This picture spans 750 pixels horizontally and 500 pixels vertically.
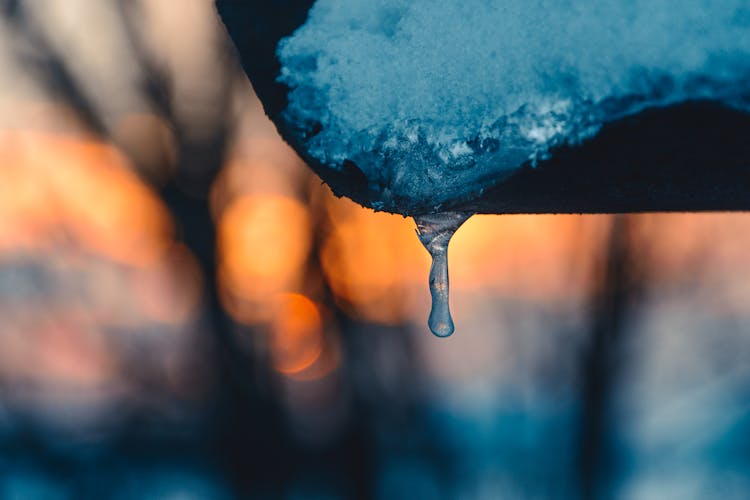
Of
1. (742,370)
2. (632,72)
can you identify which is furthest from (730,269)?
(632,72)

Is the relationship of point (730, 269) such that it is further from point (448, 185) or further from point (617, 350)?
point (448, 185)

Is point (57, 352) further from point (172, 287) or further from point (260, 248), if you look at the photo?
point (260, 248)

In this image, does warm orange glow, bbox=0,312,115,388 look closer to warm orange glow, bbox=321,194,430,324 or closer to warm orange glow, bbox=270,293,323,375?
warm orange glow, bbox=270,293,323,375

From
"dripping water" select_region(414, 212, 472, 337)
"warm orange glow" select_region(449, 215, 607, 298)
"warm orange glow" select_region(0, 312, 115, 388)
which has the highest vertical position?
"dripping water" select_region(414, 212, 472, 337)

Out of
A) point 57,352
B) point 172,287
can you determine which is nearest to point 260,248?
point 172,287

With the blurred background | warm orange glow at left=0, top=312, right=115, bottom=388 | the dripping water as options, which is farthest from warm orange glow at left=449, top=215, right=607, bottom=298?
the dripping water

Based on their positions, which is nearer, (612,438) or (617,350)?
(617,350)
